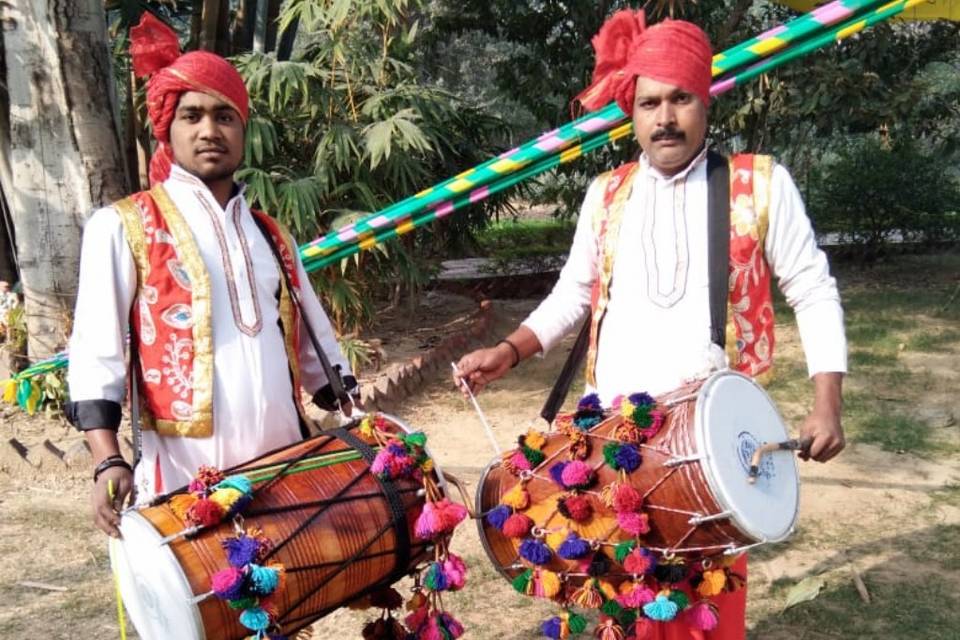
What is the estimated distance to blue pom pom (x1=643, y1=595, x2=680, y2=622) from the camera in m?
1.79

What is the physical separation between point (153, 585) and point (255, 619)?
21 cm

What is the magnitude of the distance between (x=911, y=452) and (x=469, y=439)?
231 cm

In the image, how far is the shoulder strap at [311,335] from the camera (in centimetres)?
219

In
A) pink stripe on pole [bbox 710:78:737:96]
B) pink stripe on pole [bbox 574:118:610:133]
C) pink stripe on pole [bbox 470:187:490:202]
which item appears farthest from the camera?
pink stripe on pole [bbox 470:187:490:202]

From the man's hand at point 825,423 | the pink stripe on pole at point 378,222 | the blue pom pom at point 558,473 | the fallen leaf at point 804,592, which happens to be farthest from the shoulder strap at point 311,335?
the fallen leaf at point 804,592

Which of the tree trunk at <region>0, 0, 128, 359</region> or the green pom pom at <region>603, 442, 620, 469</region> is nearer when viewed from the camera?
the green pom pom at <region>603, 442, 620, 469</region>

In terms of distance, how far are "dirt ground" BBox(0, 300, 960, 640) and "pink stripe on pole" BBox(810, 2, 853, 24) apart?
5.80 ft

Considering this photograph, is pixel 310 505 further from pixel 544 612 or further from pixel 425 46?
pixel 425 46

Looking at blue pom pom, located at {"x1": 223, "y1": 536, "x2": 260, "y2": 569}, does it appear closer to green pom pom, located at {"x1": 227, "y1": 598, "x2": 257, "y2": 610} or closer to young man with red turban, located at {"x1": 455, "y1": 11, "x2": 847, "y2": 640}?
green pom pom, located at {"x1": 227, "y1": 598, "x2": 257, "y2": 610}

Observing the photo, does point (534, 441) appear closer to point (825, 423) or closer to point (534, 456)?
point (534, 456)

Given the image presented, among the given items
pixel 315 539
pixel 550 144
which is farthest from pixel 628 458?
pixel 550 144

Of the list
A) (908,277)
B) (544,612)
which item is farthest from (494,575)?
(908,277)

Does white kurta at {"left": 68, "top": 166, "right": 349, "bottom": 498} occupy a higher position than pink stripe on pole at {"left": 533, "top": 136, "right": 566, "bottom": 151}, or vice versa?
pink stripe on pole at {"left": 533, "top": 136, "right": 566, "bottom": 151}

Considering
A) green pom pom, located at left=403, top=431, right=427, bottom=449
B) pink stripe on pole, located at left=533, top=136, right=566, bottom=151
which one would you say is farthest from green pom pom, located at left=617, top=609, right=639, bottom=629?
pink stripe on pole, located at left=533, top=136, right=566, bottom=151
